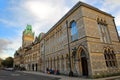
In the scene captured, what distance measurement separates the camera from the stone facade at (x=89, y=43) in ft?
48.1

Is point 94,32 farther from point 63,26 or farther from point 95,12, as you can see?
point 63,26

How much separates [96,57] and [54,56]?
12.2m

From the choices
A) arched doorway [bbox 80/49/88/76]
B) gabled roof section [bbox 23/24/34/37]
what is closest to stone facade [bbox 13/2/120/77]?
arched doorway [bbox 80/49/88/76]

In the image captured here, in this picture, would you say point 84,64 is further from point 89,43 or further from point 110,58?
point 110,58

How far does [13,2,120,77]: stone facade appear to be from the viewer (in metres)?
→ 14.7

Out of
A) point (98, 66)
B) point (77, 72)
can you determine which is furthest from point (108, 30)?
point (77, 72)

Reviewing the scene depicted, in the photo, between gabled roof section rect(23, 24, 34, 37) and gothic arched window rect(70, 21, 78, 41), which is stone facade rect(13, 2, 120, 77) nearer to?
gothic arched window rect(70, 21, 78, 41)

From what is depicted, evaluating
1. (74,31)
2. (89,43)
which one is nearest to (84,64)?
(89,43)

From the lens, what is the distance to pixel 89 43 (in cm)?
1462

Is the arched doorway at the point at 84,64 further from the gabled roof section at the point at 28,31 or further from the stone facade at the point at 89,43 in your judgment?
the gabled roof section at the point at 28,31

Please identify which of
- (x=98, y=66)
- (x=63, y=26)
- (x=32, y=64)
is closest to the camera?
(x=98, y=66)

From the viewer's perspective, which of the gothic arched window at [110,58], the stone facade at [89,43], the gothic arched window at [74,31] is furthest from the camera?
the gothic arched window at [74,31]

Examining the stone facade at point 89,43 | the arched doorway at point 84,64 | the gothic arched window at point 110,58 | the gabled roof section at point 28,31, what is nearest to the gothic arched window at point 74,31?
the stone facade at point 89,43

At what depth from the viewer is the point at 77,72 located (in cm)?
1623
